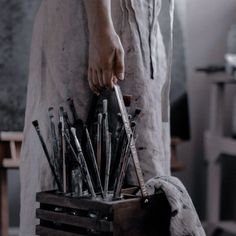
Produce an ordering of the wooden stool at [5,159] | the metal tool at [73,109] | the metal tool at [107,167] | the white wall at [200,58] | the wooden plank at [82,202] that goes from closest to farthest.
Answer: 1. the wooden plank at [82,202]
2. the metal tool at [107,167]
3. the metal tool at [73,109]
4. the wooden stool at [5,159]
5. the white wall at [200,58]

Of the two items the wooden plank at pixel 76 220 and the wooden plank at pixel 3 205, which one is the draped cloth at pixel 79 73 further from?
the wooden plank at pixel 3 205

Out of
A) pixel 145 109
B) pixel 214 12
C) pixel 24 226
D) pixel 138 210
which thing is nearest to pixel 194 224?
pixel 138 210

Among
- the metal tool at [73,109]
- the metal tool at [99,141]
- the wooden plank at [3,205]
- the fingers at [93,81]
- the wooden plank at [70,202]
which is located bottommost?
the wooden plank at [3,205]

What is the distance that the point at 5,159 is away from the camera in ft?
7.34

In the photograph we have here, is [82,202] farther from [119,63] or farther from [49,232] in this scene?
[119,63]

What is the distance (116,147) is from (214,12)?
1.82 m

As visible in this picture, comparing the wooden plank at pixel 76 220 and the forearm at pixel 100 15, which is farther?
the forearm at pixel 100 15

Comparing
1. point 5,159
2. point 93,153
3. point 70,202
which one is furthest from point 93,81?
point 5,159

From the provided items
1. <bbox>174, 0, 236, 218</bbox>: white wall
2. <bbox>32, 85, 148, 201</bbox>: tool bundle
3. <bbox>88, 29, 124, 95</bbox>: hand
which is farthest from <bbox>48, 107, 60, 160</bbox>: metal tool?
<bbox>174, 0, 236, 218</bbox>: white wall

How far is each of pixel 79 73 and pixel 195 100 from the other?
5.55 feet

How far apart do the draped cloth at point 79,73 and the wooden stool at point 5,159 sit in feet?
3.30

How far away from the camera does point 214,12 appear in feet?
9.09

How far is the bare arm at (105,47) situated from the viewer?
108 cm

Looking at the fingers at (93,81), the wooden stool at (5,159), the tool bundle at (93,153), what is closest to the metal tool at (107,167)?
the tool bundle at (93,153)
